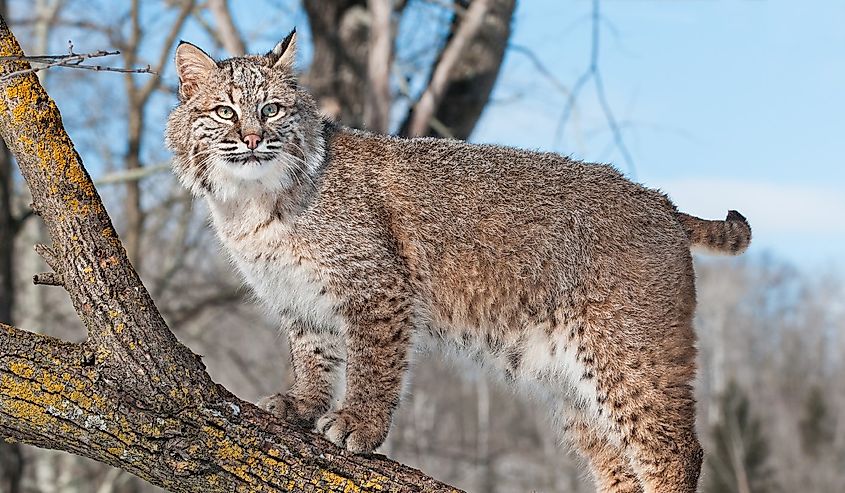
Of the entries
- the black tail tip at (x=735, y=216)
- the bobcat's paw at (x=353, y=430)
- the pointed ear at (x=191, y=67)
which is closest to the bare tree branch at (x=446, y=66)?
the black tail tip at (x=735, y=216)

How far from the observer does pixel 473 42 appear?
35.1 feet

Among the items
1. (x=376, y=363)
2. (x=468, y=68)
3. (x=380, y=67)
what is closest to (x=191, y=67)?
(x=376, y=363)

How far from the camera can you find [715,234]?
5.21 meters

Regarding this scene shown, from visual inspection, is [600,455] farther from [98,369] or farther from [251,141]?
[98,369]

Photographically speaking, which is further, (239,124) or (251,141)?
(239,124)

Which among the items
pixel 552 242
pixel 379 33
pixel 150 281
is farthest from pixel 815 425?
pixel 552 242

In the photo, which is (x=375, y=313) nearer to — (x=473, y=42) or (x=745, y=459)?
(x=473, y=42)

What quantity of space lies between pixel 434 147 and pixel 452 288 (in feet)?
2.51

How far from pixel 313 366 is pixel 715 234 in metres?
2.17

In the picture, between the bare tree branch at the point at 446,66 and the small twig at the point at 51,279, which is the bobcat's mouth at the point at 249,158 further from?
the bare tree branch at the point at 446,66

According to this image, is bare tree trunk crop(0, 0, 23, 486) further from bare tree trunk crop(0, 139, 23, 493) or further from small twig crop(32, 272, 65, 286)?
small twig crop(32, 272, 65, 286)

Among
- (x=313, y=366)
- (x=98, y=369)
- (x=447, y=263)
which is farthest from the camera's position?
(x=313, y=366)

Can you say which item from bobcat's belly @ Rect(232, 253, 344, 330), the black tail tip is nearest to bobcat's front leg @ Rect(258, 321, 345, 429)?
bobcat's belly @ Rect(232, 253, 344, 330)

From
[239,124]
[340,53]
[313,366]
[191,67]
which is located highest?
[340,53]
